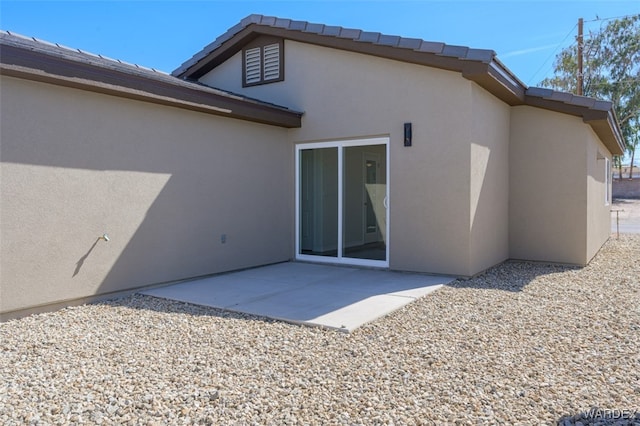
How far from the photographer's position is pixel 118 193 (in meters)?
6.86

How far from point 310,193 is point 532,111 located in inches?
203

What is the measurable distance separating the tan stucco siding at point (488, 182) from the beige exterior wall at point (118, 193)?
415 cm

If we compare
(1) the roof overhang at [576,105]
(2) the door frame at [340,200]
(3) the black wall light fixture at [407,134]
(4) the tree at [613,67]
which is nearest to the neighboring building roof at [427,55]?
(1) the roof overhang at [576,105]

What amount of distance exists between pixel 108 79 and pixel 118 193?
1671 millimetres

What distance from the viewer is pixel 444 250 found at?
328 inches

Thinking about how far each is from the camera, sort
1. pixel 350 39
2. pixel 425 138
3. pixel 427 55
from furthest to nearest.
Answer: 1. pixel 350 39
2. pixel 425 138
3. pixel 427 55

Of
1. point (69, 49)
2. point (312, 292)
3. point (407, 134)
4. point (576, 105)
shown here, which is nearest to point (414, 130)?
point (407, 134)

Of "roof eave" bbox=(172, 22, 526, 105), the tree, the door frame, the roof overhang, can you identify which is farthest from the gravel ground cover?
the tree

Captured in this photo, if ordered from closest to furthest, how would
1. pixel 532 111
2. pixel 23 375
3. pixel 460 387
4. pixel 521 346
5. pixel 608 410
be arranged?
pixel 608 410, pixel 460 387, pixel 23 375, pixel 521 346, pixel 532 111

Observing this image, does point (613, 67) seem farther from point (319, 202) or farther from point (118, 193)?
point (118, 193)

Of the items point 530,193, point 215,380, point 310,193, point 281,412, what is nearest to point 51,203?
point 215,380

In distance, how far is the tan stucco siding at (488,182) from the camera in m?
8.22

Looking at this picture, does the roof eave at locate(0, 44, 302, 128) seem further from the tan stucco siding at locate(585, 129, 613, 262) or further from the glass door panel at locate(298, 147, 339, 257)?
the tan stucco siding at locate(585, 129, 613, 262)

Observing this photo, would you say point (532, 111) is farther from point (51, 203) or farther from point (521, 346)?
point (51, 203)
